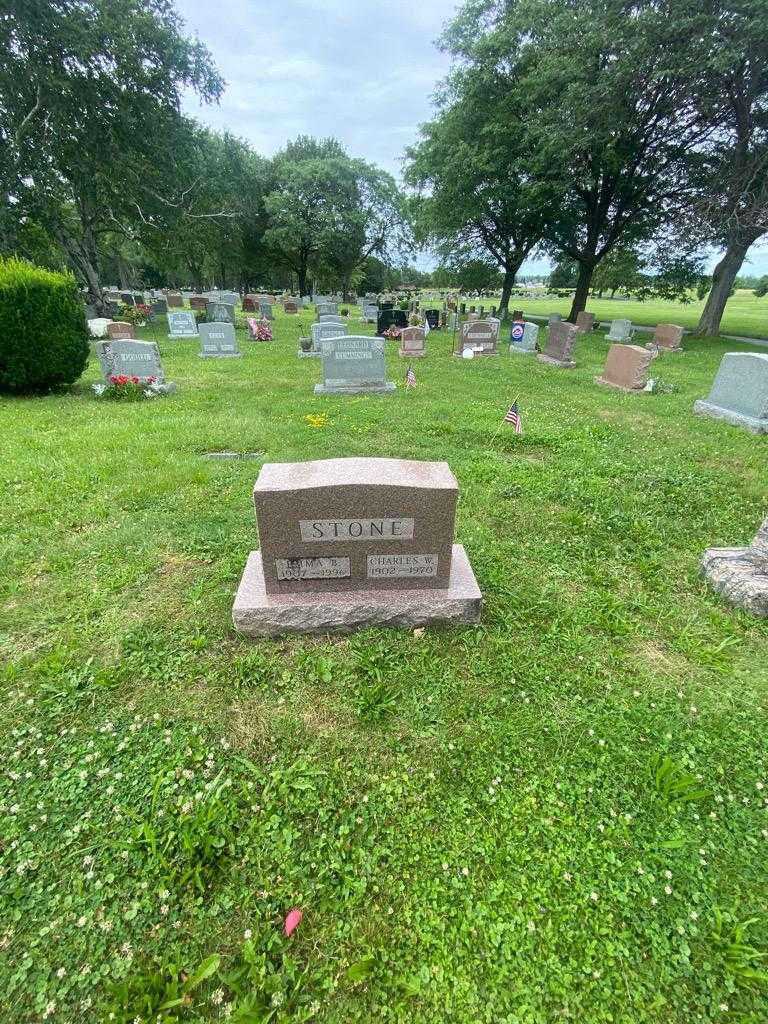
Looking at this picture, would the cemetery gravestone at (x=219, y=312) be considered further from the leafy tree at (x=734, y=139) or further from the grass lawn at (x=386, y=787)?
the leafy tree at (x=734, y=139)

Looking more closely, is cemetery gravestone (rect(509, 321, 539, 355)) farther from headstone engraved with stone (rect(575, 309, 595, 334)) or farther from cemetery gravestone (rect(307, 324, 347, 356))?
headstone engraved with stone (rect(575, 309, 595, 334))

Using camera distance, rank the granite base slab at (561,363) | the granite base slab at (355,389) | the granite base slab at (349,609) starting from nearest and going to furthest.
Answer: the granite base slab at (349,609), the granite base slab at (355,389), the granite base slab at (561,363)

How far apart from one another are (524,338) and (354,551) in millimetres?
15433

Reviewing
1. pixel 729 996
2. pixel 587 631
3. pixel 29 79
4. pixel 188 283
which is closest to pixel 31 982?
pixel 729 996

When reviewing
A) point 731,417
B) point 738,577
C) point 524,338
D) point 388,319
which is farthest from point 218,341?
point 738,577

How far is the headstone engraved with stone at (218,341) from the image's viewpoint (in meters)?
14.6

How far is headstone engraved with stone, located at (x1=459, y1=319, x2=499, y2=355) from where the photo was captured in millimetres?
15938

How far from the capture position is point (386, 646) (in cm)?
317

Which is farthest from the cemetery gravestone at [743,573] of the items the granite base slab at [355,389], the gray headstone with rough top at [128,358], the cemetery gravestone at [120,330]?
the cemetery gravestone at [120,330]

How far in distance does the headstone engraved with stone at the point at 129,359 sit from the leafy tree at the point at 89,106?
14.2m

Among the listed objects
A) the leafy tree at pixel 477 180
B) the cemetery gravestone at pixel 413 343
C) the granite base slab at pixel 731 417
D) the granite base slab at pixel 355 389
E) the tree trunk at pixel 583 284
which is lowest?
the granite base slab at pixel 355 389

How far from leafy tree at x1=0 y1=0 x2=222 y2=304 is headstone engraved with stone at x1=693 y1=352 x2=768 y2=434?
2270cm

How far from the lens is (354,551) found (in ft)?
10.5

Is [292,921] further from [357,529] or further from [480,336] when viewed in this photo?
[480,336]
